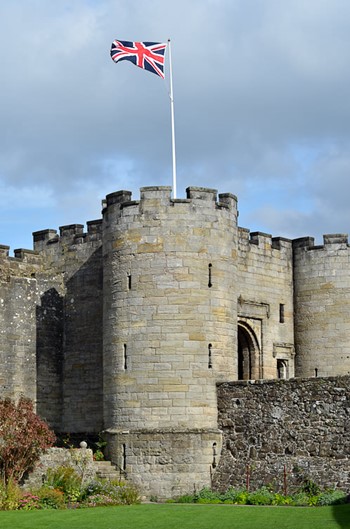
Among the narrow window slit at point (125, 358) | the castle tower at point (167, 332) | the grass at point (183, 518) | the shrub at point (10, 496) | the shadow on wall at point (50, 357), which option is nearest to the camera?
the grass at point (183, 518)

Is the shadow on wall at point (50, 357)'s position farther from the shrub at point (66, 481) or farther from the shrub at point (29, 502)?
the shrub at point (29, 502)

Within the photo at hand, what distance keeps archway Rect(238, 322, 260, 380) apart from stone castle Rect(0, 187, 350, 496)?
0.15 ft

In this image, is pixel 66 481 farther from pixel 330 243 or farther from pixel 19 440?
pixel 330 243

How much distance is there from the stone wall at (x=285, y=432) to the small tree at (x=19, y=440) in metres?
4.98

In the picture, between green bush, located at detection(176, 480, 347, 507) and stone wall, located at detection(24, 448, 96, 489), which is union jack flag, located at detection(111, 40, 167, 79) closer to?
stone wall, located at detection(24, 448, 96, 489)

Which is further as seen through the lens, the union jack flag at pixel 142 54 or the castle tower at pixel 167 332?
the union jack flag at pixel 142 54

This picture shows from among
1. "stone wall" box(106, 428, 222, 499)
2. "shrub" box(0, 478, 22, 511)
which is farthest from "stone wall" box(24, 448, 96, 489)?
"shrub" box(0, 478, 22, 511)

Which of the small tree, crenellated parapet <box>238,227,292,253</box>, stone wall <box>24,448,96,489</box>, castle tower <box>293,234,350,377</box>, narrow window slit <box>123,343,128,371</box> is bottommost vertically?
stone wall <box>24,448,96,489</box>

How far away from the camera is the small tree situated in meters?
27.5

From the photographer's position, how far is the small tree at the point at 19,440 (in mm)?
27469

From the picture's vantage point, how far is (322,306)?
116 feet

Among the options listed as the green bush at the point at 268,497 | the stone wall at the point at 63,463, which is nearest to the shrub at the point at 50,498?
the stone wall at the point at 63,463

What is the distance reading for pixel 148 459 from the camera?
2878cm

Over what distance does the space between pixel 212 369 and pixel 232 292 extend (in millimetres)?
2498
